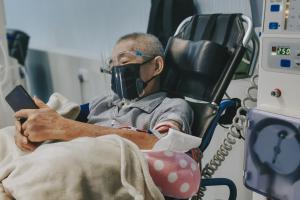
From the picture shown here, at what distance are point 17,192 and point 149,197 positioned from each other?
1.04 ft

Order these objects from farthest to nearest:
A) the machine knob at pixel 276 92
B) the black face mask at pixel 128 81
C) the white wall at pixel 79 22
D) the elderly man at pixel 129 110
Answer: the white wall at pixel 79 22, the black face mask at pixel 128 81, the elderly man at pixel 129 110, the machine knob at pixel 276 92

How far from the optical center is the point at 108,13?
2.70m

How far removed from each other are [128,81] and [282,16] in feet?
2.02

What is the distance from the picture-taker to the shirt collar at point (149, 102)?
4.86 ft

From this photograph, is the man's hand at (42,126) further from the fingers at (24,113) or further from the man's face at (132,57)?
the man's face at (132,57)

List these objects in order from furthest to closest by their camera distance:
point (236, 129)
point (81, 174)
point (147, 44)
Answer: point (147, 44) < point (236, 129) < point (81, 174)

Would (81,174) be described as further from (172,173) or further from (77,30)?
(77,30)

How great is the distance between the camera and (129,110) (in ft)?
4.99

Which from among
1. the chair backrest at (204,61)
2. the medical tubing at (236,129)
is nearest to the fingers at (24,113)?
the chair backrest at (204,61)

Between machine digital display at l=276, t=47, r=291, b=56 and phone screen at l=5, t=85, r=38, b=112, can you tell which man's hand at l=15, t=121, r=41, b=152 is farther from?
machine digital display at l=276, t=47, r=291, b=56

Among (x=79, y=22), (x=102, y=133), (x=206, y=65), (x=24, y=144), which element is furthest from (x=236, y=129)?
(x=79, y=22)

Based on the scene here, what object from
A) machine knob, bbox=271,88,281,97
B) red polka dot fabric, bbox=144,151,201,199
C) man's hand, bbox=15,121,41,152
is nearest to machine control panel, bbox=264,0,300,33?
machine knob, bbox=271,88,281,97

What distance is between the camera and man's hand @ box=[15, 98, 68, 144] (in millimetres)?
1266

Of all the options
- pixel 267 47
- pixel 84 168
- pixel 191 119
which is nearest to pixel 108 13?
pixel 191 119
